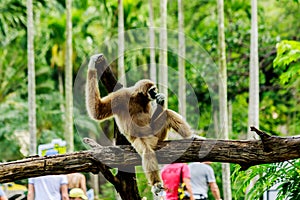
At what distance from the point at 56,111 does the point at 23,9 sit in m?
4.57

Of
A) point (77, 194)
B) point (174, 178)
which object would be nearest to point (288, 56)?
point (174, 178)

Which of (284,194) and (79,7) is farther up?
(79,7)

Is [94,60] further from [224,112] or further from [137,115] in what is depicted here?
[224,112]

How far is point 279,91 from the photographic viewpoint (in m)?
18.9

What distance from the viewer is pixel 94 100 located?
6.74 m

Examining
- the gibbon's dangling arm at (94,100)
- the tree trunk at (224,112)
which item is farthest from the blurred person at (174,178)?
the tree trunk at (224,112)

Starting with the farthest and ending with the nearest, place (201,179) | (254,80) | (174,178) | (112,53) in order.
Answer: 1. (112,53)
2. (254,80)
3. (201,179)
4. (174,178)

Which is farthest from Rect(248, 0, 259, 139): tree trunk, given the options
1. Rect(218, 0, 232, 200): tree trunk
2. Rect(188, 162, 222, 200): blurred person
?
Rect(188, 162, 222, 200): blurred person

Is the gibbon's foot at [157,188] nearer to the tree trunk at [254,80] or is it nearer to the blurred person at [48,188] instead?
the blurred person at [48,188]

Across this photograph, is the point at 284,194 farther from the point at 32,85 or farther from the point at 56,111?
the point at 56,111

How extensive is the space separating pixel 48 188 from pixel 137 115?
2.00m

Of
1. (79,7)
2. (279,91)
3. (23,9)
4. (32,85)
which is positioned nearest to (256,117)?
(32,85)

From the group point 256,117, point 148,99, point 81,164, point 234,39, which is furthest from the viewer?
point 234,39

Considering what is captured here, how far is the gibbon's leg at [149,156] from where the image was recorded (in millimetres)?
6500
